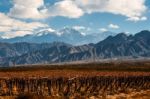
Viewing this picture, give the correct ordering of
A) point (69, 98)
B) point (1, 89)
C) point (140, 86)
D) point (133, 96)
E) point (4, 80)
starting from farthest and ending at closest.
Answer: point (140, 86)
point (4, 80)
point (1, 89)
point (133, 96)
point (69, 98)

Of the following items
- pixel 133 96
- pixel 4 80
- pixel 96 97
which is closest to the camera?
pixel 96 97

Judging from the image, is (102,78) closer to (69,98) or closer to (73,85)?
(73,85)

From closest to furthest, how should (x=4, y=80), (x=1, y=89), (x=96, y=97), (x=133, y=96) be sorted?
(x=96, y=97)
(x=133, y=96)
(x=1, y=89)
(x=4, y=80)

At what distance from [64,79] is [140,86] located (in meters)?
16.7

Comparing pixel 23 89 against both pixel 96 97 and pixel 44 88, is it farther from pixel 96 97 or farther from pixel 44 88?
pixel 96 97

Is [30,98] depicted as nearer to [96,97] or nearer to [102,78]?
[96,97]

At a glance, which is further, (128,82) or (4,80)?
(128,82)

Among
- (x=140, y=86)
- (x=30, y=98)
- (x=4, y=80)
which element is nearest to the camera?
(x=30, y=98)

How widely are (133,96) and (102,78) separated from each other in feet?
84.7

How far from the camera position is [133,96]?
190 ft

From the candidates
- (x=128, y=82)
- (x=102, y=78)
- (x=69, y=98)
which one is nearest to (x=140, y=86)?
(x=128, y=82)

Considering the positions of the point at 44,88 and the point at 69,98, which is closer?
the point at 69,98

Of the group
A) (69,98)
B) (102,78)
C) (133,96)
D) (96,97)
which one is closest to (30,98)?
(69,98)

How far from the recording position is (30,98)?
40.8 m
